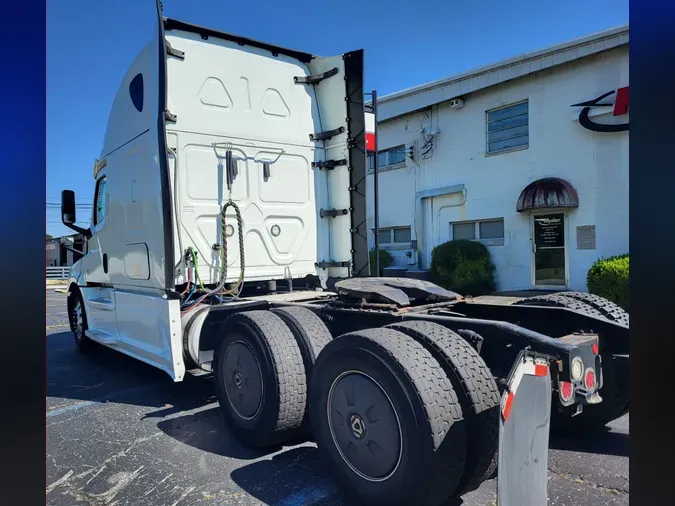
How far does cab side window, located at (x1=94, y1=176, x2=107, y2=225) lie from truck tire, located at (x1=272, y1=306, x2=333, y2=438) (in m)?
3.60

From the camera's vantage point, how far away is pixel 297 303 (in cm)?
472

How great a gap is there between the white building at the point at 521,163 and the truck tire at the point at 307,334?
31.5 feet

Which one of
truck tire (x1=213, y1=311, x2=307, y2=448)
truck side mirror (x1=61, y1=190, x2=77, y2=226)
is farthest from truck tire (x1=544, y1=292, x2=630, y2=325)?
truck side mirror (x1=61, y1=190, x2=77, y2=226)

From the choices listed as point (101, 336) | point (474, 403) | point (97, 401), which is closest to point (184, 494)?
point (474, 403)

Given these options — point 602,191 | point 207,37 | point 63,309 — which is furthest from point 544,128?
point 63,309

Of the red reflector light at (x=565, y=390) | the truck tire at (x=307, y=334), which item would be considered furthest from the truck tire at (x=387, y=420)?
the red reflector light at (x=565, y=390)

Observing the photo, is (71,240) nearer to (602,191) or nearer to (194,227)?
(194,227)

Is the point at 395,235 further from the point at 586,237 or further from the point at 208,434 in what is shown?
the point at 208,434

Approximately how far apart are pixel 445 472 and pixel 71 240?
23.1 feet

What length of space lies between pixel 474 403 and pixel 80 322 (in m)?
6.86

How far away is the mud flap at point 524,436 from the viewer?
7.52 ft

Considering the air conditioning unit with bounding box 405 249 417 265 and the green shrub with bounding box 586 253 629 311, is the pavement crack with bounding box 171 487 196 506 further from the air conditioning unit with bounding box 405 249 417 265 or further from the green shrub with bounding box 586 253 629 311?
the air conditioning unit with bounding box 405 249 417 265

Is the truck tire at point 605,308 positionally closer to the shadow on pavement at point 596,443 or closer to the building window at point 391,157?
the shadow on pavement at point 596,443

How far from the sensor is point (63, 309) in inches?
609
